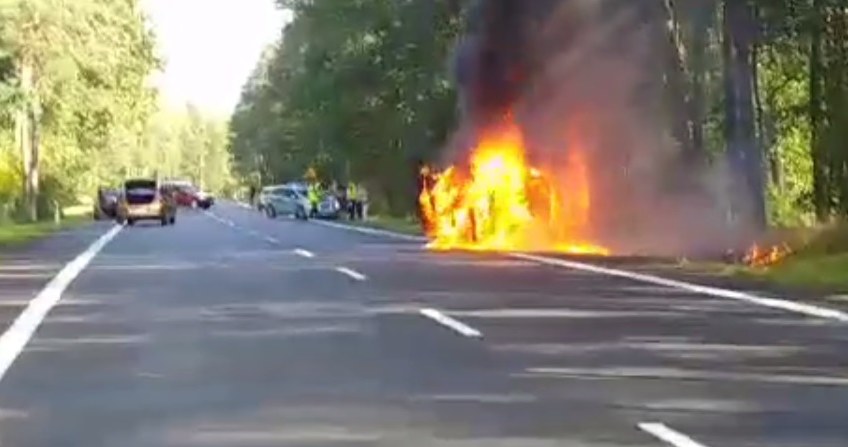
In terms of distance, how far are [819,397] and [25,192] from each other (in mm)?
65236

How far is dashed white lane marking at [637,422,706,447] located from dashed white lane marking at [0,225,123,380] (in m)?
5.28

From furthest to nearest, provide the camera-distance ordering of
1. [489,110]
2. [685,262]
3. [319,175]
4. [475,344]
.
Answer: [319,175]
[489,110]
[685,262]
[475,344]

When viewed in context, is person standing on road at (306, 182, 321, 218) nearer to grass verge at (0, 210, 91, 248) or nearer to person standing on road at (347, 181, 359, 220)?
person standing on road at (347, 181, 359, 220)

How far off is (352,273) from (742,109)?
9.20 meters

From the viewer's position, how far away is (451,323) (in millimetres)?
17250

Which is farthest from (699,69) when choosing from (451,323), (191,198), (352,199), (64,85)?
(191,198)

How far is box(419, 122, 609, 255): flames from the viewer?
37.8 metres

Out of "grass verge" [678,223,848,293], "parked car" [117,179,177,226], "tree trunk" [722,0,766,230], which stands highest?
"tree trunk" [722,0,766,230]

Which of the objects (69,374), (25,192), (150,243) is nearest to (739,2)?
(150,243)

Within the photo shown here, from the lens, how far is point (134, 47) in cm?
7625

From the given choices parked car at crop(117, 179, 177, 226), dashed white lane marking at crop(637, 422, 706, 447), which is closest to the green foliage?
parked car at crop(117, 179, 177, 226)

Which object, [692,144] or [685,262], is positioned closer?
[685,262]

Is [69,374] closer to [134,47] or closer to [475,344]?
[475,344]

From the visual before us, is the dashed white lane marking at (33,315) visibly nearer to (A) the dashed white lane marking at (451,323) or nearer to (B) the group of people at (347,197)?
(A) the dashed white lane marking at (451,323)
